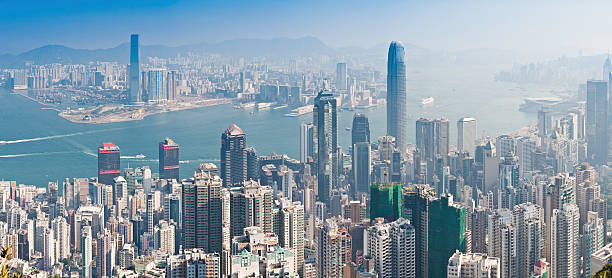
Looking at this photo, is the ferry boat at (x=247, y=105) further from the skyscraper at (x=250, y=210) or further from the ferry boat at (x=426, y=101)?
the skyscraper at (x=250, y=210)

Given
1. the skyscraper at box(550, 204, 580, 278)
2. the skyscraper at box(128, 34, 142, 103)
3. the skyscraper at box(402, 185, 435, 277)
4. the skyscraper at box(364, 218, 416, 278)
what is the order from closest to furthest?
the skyscraper at box(364, 218, 416, 278), the skyscraper at box(402, 185, 435, 277), the skyscraper at box(550, 204, 580, 278), the skyscraper at box(128, 34, 142, 103)

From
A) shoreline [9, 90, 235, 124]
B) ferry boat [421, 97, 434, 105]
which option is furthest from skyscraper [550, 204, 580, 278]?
shoreline [9, 90, 235, 124]

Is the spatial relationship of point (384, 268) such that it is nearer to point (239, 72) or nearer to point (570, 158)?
point (570, 158)

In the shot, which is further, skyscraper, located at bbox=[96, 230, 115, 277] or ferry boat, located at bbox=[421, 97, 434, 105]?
ferry boat, located at bbox=[421, 97, 434, 105]

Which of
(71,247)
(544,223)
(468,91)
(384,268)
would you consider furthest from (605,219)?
(468,91)

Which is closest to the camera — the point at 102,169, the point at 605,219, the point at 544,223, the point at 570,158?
the point at 544,223

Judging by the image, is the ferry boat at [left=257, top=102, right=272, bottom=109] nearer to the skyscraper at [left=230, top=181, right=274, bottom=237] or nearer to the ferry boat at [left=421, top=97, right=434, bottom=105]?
the ferry boat at [left=421, top=97, right=434, bottom=105]
